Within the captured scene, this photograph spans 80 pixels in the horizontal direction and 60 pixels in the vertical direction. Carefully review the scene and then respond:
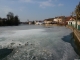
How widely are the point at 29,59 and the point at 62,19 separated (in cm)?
10016

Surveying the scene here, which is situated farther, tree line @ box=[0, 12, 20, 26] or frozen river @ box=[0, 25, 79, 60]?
tree line @ box=[0, 12, 20, 26]

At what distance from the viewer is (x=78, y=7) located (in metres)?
46.9

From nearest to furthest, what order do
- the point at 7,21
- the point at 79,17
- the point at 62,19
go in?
1. the point at 79,17
2. the point at 62,19
3. the point at 7,21

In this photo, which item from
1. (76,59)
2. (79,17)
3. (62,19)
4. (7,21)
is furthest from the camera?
(7,21)

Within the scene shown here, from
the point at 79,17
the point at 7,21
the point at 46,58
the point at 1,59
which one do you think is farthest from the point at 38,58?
the point at 7,21

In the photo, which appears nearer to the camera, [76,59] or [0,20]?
[76,59]

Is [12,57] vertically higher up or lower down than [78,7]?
lower down

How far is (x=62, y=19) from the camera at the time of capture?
108 metres

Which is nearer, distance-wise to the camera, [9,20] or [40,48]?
[40,48]

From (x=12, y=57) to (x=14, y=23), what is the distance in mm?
117734

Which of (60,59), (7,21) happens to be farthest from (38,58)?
(7,21)

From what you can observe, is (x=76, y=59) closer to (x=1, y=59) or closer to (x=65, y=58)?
(x=65, y=58)

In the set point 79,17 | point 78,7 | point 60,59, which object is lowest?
point 60,59

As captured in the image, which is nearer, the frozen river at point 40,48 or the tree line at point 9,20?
the frozen river at point 40,48
